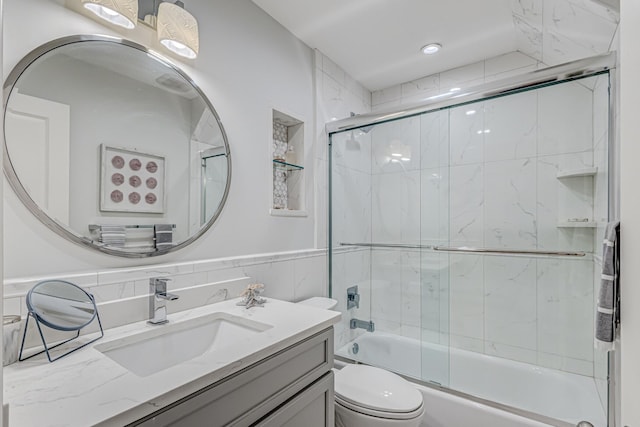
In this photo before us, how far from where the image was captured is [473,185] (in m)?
2.27

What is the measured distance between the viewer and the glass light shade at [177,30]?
4.35 ft

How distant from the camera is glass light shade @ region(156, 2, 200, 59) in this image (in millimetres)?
1325

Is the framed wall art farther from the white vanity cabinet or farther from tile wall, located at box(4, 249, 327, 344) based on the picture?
the white vanity cabinet

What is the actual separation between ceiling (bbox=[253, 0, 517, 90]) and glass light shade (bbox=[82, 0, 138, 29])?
83cm

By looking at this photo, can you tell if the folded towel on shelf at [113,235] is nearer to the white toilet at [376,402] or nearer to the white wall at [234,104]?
the white wall at [234,104]

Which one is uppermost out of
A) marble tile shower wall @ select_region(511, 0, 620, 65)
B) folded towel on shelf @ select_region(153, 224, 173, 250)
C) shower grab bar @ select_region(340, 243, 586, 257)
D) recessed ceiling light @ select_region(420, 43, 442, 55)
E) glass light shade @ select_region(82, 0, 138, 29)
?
recessed ceiling light @ select_region(420, 43, 442, 55)

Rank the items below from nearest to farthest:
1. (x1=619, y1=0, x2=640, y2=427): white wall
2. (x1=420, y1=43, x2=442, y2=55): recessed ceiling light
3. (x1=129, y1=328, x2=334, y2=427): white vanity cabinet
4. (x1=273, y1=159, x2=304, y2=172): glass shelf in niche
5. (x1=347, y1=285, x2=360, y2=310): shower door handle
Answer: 1. (x1=619, y1=0, x2=640, y2=427): white wall
2. (x1=129, y1=328, x2=334, y2=427): white vanity cabinet
3. (x1=273, y1=159, x2=304, y2=172): glass shelf in niche
4. (x1=420, y1=43, x2=442, y2=55): recessed ceiling light
5. (x1=347, y1=285, x2=360, y2=310): shower door handle

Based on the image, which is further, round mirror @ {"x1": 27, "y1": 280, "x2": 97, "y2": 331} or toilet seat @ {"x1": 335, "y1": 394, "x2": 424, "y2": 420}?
toilet seat @ {"x1": 335, "y1": 394, "x2": 424, "y2": 420}

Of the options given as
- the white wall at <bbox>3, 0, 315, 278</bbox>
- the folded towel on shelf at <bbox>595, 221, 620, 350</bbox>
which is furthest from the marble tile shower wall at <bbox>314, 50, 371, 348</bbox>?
the folded towel on shelf at <bbox>595, 221, 620, 350</bbox>

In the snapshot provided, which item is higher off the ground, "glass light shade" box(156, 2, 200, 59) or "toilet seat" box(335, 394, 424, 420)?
"glass light shade" box(156, 2, 200, 59)

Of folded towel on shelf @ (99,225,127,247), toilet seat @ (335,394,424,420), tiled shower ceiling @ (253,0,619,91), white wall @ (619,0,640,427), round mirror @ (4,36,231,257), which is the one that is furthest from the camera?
tiled shower ceiling @ (253,0,619,91)

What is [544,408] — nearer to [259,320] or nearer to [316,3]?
[259,320]

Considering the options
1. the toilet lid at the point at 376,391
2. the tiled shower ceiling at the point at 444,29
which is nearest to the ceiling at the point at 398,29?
the tiled shower ceiling at the point at 444,29

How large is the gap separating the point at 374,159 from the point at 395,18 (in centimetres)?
92
